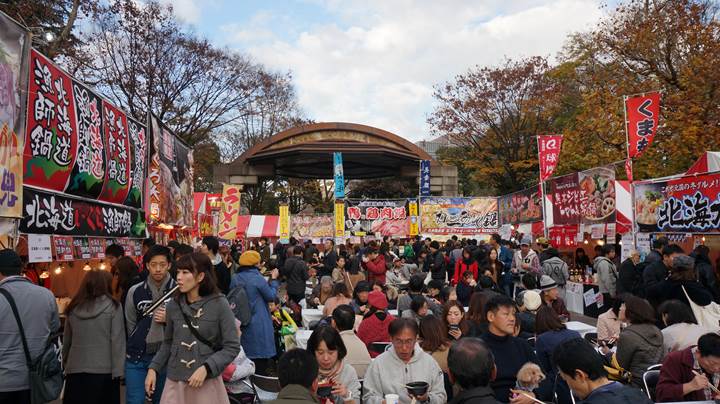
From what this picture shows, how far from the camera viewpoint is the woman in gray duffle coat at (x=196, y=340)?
324 cm

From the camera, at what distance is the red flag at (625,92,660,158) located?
11062mm

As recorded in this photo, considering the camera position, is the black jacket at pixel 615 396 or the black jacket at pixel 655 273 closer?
the black jacket at pixel 615 396

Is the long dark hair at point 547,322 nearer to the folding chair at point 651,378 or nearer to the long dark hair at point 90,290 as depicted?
the folding chair at point 651,378

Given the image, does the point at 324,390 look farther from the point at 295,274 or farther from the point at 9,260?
the point at 295,274

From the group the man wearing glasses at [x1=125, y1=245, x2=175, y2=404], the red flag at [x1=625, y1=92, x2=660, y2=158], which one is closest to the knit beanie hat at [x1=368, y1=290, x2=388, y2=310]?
the man wearing glasses at [x1=125, y1=245, x2=175, y2=404]

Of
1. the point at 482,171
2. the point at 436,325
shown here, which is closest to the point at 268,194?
the point at 482,171

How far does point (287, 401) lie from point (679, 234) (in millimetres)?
9679

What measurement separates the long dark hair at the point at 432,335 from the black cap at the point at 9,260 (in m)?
3.16

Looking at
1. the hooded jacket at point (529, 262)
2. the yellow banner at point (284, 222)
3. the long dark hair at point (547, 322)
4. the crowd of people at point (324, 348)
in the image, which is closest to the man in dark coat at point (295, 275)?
the crowd of people at point (324, 348)

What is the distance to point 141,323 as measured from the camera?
416cm

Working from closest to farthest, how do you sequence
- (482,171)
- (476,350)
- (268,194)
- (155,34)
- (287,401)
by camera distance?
(287,401)
(476,350)
(155,34)
(482,171)
(268,194)

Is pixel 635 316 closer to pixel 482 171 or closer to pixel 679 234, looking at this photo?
pixel 679 234

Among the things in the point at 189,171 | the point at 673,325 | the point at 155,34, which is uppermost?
the point at 155,34

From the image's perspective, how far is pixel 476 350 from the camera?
2643mm
